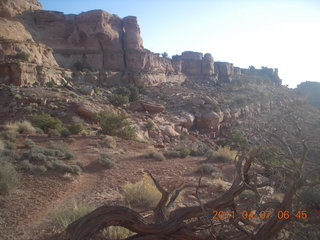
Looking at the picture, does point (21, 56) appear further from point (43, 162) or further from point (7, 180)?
point (7, 180)

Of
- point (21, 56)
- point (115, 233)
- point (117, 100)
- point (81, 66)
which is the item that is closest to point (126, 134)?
point (117, 100)

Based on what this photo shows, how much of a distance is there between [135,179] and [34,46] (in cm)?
2363

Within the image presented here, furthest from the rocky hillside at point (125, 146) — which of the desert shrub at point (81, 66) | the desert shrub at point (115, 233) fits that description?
the desert shrub at point (81, 66)

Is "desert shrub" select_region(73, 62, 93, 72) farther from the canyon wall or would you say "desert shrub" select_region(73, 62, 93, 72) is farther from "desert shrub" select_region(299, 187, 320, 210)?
"desert shrub" select_region(299, 187, 320, 210)

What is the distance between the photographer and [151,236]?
120 inches

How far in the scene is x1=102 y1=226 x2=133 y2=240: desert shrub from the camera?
337cm

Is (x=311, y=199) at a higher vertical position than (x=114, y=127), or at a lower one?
higher

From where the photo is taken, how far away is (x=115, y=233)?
3.37 m

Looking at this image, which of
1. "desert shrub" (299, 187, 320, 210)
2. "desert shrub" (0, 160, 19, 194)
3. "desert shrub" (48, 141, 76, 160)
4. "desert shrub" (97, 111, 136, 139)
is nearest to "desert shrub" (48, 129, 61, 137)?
"desert shrub" (97, 111, 136, 139)

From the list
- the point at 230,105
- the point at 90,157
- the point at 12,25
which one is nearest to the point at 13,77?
the point at 12,25

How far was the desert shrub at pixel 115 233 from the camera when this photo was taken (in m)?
3.37

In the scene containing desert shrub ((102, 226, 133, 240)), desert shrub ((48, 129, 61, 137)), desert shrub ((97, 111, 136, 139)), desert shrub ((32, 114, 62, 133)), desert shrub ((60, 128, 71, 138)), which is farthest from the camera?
desert shrub ((97, 111, 136, 139))

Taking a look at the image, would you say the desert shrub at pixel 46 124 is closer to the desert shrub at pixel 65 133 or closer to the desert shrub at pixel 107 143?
the desert shrub at pixel 65 133

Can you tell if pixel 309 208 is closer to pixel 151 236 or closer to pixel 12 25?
pixel 151 236
